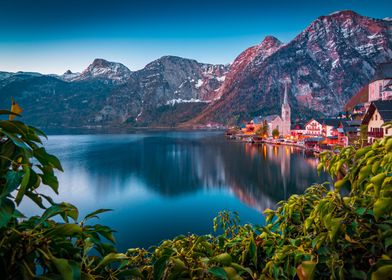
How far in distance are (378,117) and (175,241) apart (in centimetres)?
3553

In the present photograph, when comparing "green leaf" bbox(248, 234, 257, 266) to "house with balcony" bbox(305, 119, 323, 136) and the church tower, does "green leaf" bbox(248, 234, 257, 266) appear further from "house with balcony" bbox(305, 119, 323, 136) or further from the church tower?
the church tower

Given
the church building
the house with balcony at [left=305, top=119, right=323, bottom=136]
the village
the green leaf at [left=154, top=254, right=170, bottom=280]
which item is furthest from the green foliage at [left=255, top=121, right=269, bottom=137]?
the green leaf at [left=154, top=254, right=170, bottom=280]

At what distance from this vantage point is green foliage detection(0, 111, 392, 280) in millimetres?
1028

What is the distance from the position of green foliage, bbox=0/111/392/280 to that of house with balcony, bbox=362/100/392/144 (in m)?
28.9

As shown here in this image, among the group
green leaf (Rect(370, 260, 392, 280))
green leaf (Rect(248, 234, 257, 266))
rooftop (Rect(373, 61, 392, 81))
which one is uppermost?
rooftop (Rect(373, 61, 392, 81))

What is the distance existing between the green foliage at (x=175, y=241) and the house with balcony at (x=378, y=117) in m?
28.9

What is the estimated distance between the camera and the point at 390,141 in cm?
145

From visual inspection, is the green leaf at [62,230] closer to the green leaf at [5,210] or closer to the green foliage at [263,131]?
the green leaf at [5,210]

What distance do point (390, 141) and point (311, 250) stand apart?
2.58 feet

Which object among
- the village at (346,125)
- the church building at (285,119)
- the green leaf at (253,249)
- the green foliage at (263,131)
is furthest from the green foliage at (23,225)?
Result: the church building at (285,119)

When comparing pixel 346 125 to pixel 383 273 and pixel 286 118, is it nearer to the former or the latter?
pixel 286 118

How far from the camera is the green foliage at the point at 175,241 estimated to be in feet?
3.37

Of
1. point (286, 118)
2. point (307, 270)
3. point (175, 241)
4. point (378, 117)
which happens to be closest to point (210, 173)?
point (378, 117)

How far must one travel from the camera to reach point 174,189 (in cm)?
3997
